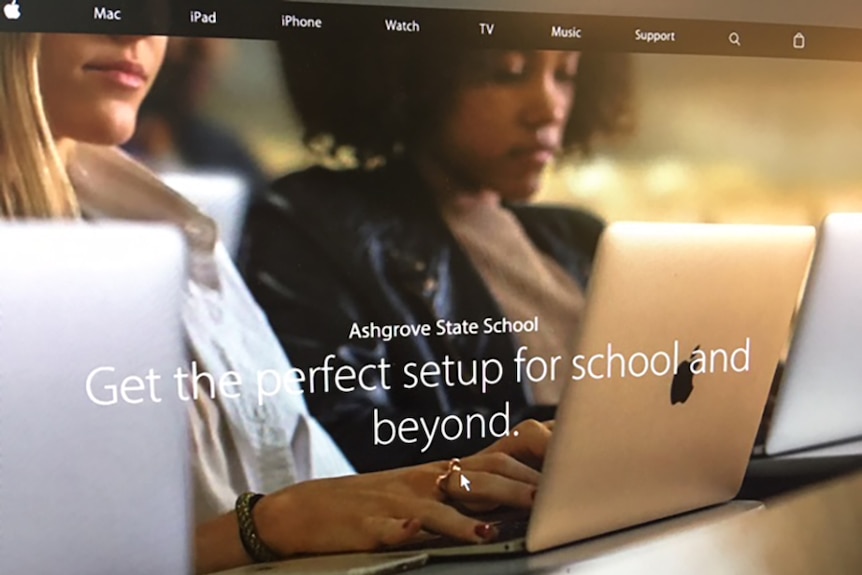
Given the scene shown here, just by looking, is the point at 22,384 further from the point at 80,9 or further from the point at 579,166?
the point at 579,166

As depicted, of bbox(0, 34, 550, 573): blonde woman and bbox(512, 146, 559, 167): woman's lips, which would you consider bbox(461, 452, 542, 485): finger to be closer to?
bbox(0, 34, 550, 573): blonde woman

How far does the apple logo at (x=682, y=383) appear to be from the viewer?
87 centimetres

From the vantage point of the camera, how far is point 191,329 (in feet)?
2.46

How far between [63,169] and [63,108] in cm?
5

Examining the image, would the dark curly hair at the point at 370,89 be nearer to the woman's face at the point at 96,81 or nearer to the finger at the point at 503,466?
the woman's face at the point at 96,81

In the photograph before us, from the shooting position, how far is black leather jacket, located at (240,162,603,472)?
771 mm

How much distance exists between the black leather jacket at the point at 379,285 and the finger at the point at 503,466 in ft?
0.05

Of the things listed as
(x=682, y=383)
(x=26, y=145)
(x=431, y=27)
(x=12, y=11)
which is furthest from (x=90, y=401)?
(x=682, y=383)

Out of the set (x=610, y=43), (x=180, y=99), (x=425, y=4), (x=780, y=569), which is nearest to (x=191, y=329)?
(x=180, y=99)

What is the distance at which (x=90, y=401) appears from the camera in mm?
726

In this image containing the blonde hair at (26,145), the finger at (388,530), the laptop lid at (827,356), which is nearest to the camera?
the blonde hair at (26,145)

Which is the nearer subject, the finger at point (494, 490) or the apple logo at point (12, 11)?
the apple logo at point (12, 11)

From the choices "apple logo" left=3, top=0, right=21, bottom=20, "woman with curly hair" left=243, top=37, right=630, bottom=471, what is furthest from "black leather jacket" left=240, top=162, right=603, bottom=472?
"apple logo" left=3, top=0, right=21, bottom=20

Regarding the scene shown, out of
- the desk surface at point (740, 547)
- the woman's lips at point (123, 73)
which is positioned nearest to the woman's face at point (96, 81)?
the woman's lips at point (123, 73)
